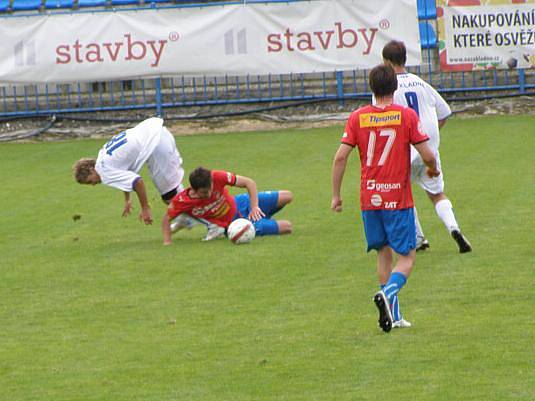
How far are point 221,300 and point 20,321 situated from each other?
1.48 meters

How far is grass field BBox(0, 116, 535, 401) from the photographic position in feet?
23.5

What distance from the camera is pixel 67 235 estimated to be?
1414 cm

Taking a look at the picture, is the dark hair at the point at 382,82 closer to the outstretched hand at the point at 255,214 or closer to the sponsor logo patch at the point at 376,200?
the sponsor logo patch at the point at 376,200

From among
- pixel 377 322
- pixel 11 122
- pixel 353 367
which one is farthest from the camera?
pixel 11 122

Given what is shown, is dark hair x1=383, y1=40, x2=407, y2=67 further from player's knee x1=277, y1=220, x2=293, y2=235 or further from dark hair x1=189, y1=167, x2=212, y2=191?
player's knee x1=277, y1=220, x2=293, y2=235

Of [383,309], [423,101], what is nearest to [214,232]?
[423,101]

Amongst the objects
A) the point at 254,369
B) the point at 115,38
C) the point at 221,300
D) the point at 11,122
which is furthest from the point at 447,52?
the point at 254,369

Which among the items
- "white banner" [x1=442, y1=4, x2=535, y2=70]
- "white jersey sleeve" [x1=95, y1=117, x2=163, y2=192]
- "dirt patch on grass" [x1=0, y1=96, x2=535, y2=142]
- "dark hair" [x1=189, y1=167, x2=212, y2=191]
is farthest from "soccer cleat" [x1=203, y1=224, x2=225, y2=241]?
"white banner" [x1=442, y1=4, x2=535, y2=70]

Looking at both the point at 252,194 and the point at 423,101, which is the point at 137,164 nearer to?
the point at 252,194

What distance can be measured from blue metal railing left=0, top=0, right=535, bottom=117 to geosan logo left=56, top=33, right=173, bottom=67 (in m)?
0.60

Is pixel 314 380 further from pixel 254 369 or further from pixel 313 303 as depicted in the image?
pixel 313 303

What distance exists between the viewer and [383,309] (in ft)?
26.5

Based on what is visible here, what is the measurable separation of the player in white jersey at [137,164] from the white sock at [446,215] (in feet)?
9.81

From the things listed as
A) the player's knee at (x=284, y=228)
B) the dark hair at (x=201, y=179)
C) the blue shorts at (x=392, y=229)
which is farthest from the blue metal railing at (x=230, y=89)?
the blue shorts at (x=392, y=229)
